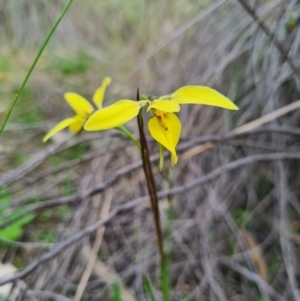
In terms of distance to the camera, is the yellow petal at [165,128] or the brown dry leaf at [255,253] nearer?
the yellow petal at [165,128]

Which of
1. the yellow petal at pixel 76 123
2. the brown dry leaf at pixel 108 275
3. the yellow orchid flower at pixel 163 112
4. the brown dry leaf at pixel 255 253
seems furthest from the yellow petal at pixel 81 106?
the brown dry leaf at pixel 255 253

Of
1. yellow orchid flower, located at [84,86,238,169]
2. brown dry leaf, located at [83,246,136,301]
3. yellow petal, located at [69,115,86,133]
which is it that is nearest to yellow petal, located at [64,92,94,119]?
yellow petal, located at [69,115,86,133]

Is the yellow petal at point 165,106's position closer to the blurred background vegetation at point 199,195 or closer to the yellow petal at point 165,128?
the yellow petal at point 165,128

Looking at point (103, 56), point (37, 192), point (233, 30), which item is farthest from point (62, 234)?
point (103, 56)

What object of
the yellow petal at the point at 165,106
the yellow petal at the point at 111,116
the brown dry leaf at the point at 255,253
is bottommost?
the brown dry leaf at the point at 255,253

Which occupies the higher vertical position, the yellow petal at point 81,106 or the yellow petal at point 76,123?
the yellow petal at point 81,106

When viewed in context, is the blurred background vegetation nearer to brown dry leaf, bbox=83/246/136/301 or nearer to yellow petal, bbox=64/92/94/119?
brown dry leaf, bbox=83/246/136/301
